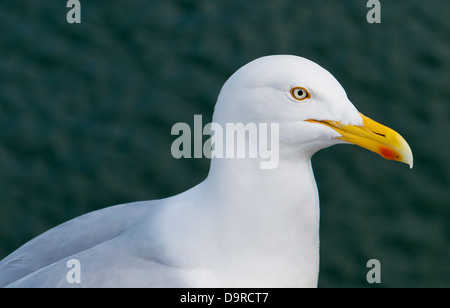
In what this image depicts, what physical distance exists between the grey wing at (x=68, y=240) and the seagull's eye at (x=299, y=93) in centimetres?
119

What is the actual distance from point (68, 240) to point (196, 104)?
2.54m

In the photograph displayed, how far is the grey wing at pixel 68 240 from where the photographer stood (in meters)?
4.12

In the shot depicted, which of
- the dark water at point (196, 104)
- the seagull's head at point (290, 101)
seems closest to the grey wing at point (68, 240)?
the seagull's head at point (290, 101)

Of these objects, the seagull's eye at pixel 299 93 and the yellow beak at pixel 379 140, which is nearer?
the seagull's eye at pixel 299 93

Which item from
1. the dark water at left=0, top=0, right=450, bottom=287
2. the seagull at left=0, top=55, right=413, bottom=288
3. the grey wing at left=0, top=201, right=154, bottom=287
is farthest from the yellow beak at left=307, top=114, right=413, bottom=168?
the dark water at left=0, top=0, right=450, bottom=287

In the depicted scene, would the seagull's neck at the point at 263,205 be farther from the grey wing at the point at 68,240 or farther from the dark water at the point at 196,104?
the dark water at the point at 196,104

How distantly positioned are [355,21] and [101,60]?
7.30 feet

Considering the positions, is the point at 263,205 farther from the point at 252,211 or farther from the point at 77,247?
the point at 77,247

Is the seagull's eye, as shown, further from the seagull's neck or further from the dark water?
the dark water

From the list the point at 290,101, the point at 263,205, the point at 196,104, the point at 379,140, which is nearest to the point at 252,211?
the point at 263,205

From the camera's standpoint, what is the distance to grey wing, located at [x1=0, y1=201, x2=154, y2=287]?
162 inches

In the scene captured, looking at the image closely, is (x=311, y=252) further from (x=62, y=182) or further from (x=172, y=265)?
(x=62, y=182)

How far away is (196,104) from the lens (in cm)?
651
